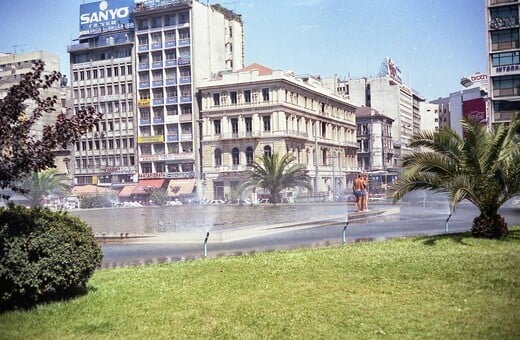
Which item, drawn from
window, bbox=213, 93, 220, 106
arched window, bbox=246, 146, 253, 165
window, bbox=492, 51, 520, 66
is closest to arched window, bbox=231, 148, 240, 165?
arched window, bbox=246, 146, 253, 165

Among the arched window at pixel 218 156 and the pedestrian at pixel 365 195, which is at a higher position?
the arched window at pixel 218 156

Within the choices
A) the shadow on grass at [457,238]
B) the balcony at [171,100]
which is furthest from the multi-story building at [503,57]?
the balcony at [171,100]

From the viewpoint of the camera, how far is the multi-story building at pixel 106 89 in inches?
891

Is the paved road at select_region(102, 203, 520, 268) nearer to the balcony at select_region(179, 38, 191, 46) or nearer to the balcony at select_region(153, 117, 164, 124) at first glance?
the balcony at select_region(153, 117, 164, 124)

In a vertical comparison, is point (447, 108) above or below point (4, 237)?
above

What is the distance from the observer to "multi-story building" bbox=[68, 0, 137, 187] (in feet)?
74.2

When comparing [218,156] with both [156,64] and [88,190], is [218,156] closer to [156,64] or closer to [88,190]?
[88,190]

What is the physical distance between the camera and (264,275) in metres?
8.91

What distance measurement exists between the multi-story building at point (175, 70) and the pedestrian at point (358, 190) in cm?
822

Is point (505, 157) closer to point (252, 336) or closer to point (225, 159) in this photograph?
point (252, 336)

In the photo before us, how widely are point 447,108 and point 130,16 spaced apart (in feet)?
53.3

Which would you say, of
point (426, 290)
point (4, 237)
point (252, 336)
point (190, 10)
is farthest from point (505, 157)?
point (190, 10)

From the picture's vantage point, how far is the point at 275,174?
2442 cm

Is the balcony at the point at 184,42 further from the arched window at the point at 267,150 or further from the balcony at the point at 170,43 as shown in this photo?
the arched window at the point at 267,150
